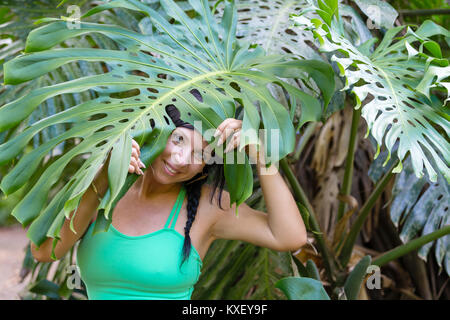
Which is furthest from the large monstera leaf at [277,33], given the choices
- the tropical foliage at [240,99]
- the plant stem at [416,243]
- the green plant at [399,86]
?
the plant stem at [416,243]

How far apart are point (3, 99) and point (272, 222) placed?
0.75 meters

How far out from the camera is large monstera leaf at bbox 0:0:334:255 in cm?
86

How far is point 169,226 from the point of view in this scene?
1059mm

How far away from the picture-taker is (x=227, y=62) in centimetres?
111

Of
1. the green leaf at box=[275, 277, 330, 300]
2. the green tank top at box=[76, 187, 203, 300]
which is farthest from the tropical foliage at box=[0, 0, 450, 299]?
the green tank top at box=[76, 187, 203, 300]

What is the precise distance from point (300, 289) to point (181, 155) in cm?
34

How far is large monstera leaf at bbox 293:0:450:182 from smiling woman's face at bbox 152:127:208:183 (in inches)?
10.8

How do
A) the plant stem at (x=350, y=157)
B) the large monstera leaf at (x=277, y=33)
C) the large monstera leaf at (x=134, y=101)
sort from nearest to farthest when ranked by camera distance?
the large monstera leaf at (x=134, y=101)
the large monstera leaf at (x=277, y=33)
the plant stem at (x=350, y=157)

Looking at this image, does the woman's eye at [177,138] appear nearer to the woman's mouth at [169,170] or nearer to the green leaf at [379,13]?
the woman's mouth at [169,170]

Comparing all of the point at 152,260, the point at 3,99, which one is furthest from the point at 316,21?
the point at 3,99

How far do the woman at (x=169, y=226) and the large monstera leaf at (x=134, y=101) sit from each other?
0.06 meters

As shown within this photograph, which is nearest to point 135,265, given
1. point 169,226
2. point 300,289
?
point 169,226

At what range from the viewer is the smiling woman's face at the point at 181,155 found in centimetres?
100

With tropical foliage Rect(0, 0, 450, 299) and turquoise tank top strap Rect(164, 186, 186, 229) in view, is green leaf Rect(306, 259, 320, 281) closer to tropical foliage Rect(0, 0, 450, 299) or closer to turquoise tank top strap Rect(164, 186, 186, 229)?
tropical foliage Rect(0, 0, 450, 299)
